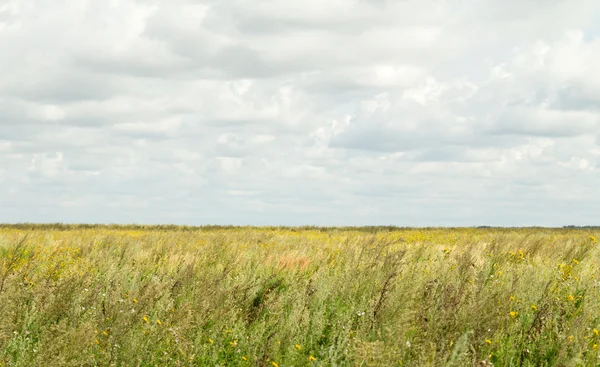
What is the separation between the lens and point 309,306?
6730 mm

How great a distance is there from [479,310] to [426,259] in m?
6.11

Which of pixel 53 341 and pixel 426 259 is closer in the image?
pixel 53 341

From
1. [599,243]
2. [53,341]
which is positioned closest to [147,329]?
[53,341]

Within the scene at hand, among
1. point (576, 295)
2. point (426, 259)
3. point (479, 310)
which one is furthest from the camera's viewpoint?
point (426, 259)

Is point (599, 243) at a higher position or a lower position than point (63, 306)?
higher

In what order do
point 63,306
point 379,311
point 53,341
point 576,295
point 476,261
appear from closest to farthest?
point 53,341 < point 379,311 < point 63,306 < point 576,295 < point 476,261

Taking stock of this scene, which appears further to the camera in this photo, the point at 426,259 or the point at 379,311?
the point at 426,259

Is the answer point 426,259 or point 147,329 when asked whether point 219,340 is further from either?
point 426,259

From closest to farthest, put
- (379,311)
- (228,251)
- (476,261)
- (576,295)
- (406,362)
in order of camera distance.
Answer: (406,362), (379,311), (576,295), (476,261), (228,251)

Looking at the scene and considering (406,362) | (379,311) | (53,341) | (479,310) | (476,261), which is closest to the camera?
(53,341)

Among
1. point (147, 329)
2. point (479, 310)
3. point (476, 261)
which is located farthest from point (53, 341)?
point (476, 261)

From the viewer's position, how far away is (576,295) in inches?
285

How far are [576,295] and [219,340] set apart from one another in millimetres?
4660

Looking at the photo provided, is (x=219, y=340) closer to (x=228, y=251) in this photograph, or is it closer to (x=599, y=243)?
(x=228, y=251)
